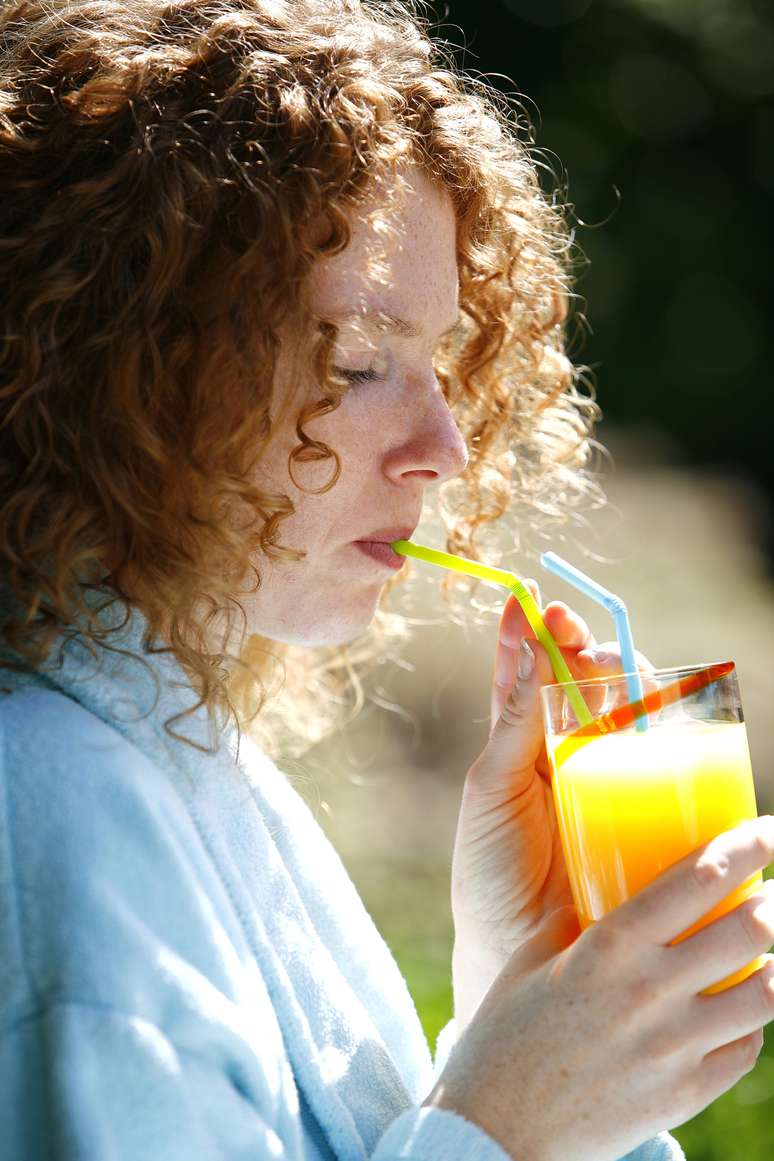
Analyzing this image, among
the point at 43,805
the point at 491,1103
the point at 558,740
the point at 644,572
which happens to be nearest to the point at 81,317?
the point at 43,805

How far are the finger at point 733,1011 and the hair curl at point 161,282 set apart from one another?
0.60 m

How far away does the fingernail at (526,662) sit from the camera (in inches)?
63.4

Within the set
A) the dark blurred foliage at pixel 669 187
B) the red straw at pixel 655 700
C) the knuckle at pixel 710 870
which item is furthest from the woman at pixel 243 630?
the dark blurred foliage at pixel 669 187

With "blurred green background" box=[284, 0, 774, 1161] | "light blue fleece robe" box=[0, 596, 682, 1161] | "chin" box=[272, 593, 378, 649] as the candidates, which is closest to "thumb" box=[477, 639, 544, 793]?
"chin" box=[272, 593, 378, 649]

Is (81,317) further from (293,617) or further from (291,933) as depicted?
(291,933)

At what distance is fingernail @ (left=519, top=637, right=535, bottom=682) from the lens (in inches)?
63.4

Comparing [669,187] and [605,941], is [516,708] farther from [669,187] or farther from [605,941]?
[669,187]

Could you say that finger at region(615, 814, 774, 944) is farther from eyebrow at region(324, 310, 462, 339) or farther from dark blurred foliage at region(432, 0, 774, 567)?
dark blurred foliage at region(432, 0, 774, 567)

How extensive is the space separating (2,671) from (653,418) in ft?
19.5

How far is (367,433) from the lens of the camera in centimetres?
151

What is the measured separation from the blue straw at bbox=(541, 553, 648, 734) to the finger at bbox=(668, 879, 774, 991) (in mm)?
213

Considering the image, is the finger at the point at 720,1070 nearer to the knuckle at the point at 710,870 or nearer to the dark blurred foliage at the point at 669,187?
the knuckle at the point at 710,870

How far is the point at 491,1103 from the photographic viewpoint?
119cm

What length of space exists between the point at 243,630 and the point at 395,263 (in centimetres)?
47
